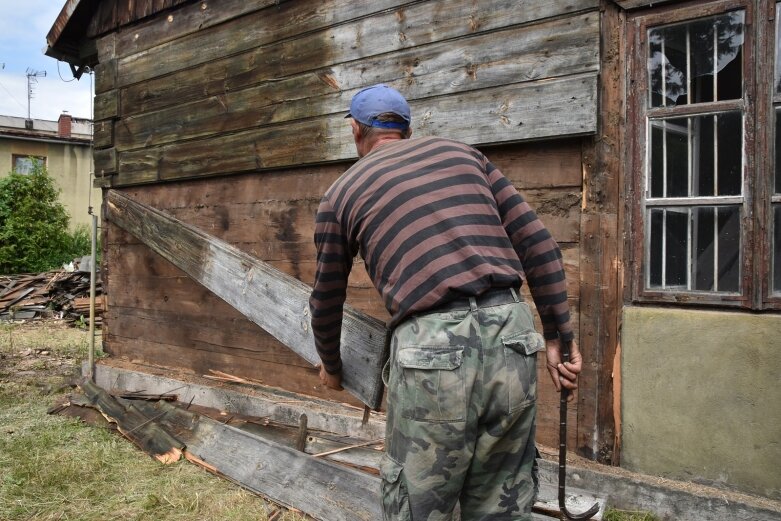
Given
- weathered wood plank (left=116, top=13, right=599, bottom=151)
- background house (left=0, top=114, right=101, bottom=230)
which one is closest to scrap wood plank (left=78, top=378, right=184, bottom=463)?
weathered wood plank (left=116, top=13, right=599, bottom=151)

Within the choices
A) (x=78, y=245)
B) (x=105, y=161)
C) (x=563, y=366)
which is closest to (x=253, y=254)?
(x=105, y=161)

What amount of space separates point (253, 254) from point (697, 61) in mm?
3743

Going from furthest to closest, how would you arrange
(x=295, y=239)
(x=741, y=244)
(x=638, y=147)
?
1. (x=295, y=239)
2. (x=638, y=147)
3. (x=741, y=244)

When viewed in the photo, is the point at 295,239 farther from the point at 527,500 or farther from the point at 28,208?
the point at 28,208

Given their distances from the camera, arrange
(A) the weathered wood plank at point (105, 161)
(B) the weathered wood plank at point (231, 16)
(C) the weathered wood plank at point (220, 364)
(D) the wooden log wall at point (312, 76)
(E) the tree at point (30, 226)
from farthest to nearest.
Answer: (E) the tree at point (30, 226) < (A) the weathered wood plank at point (105, 161) < (C) the weathered wood plank at point (220, 364) < (B) the weathered wood plank at point (231, 16) < (D) the wooden log wall at point (312, 76)

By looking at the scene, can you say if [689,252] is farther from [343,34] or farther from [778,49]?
[343,34]

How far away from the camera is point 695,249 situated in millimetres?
3545

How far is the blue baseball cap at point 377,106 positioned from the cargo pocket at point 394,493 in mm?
1272

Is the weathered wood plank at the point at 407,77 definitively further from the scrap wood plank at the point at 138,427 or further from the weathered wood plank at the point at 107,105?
the scrap wood plank at the point at 138,427

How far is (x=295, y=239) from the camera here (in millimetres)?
5402

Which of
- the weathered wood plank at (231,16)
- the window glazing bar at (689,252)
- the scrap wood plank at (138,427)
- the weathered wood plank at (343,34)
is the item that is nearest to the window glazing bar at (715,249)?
the window glazing bar at (689,252)

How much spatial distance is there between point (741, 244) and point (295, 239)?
330cm

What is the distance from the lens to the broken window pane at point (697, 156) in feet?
11.2

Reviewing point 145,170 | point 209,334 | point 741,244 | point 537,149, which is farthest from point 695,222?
point 145,170
